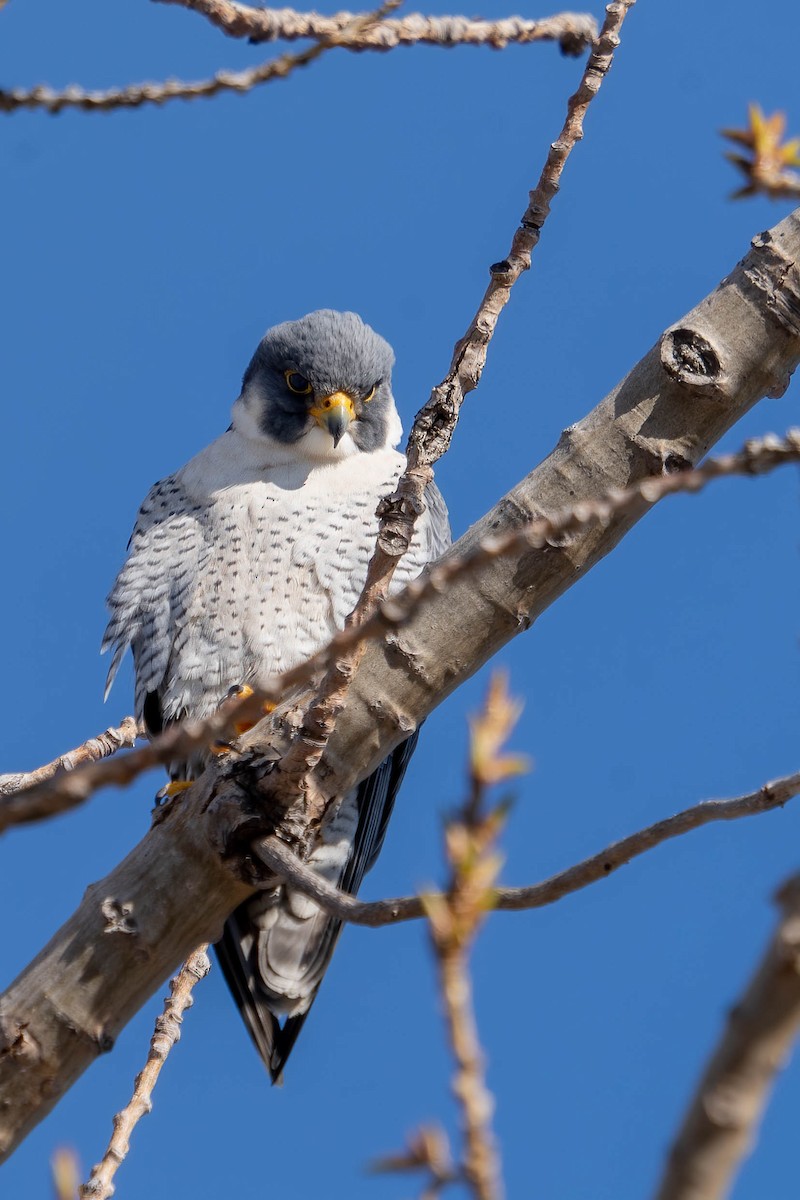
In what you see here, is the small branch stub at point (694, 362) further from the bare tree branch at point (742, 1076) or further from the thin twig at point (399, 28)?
the bare tree branch at point (742, 1076)

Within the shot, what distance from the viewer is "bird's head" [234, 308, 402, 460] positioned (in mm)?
5719

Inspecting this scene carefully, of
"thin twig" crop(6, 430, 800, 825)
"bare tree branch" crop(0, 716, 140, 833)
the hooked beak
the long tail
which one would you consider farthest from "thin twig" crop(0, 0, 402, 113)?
the hooked beak

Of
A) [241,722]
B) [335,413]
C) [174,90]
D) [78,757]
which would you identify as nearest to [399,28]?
[174,90]

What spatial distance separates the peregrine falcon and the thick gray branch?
5.16 feet

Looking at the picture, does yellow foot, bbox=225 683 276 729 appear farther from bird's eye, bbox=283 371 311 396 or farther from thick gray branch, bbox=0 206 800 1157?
bird's eye, bbox=283 371 311 396

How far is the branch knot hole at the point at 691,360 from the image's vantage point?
275cm

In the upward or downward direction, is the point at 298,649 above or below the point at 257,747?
above

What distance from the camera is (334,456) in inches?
225

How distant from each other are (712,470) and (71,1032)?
206 centimetres

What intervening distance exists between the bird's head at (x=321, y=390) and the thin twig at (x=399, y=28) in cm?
325

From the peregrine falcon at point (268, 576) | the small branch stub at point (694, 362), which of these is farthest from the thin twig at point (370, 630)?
the peregrine falcon at point (268, 576)

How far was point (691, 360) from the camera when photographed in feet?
9.08

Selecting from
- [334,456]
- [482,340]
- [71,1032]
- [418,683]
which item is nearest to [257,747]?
[418,683]

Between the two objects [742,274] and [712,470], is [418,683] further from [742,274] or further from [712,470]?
[712,470]
